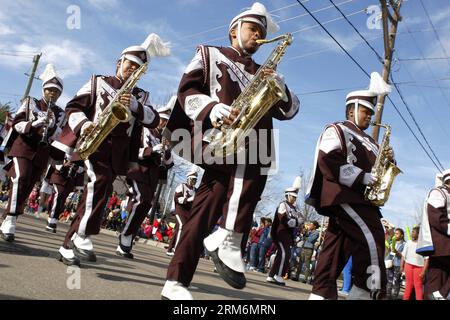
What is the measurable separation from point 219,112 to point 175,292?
1.25 meters

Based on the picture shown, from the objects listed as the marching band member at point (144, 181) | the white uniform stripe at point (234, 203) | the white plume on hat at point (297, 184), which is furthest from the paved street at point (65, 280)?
the white plume on hat at point (297, 184)

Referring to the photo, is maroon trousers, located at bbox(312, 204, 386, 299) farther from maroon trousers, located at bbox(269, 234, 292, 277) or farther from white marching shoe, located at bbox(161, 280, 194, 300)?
maroon trousers, located at bbox(269, 234, 292, 277)

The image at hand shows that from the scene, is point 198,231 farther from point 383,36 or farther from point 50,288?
point 383,36

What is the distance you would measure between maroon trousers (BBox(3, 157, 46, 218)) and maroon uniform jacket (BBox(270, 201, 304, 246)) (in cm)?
640

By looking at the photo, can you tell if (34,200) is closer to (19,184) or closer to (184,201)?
(184,201)

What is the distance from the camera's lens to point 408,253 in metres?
8.70

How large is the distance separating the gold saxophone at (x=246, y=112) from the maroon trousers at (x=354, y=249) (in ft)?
5.16

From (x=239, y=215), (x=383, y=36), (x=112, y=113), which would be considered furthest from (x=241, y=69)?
(x=383, y=36)

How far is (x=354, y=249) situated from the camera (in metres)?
4.53

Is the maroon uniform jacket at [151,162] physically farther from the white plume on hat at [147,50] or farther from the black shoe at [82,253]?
the black shoe at [82,253]

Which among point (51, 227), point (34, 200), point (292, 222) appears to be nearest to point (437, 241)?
point (292, 222)

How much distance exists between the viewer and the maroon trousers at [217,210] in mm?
3322

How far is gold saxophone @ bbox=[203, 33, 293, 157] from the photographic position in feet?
10.8
